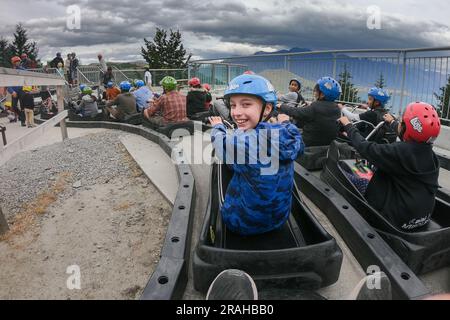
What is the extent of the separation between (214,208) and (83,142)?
19.2 ft

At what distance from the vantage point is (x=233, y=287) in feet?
6.29

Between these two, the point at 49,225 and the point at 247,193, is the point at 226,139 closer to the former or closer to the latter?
the point at 247,193

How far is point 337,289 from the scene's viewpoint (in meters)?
2.46

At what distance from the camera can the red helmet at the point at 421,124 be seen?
8.43 feet

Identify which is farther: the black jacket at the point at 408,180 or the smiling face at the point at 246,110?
the black jacket at the point at 408,180

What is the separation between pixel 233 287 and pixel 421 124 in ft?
6.20

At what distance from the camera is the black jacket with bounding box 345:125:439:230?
2.65 metres

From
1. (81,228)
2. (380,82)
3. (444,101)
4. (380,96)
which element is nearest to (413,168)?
(380,96)

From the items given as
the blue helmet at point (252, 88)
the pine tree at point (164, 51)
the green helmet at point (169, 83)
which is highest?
the pine tree at point (164, 51)

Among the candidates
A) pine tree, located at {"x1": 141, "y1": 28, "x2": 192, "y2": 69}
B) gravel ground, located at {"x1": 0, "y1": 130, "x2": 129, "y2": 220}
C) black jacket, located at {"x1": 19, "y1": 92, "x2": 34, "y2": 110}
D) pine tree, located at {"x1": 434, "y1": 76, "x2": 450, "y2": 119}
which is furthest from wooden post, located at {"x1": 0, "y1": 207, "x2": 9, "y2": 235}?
pine tree, located at {"x1": 141, "y1": 28, "x2": 192, "y2": 69}

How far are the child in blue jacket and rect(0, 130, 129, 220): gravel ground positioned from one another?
3347 mm

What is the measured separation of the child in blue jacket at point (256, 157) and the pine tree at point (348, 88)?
737cm

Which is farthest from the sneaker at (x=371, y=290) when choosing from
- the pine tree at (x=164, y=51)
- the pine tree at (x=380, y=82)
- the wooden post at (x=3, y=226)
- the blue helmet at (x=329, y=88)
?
the pine tree at (x=164, y=51)

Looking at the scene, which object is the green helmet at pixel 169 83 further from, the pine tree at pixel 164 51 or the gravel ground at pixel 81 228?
the pine tree at pixel 164 51
